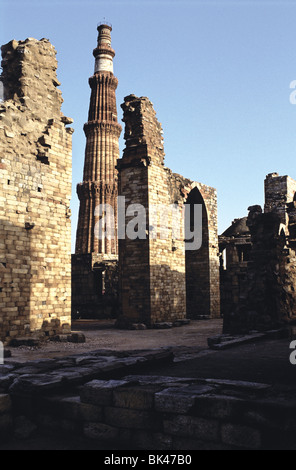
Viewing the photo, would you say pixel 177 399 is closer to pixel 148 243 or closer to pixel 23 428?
pixel 23 428

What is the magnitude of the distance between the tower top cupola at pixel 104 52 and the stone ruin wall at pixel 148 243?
2021cm

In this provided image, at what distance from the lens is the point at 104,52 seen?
32875 mm

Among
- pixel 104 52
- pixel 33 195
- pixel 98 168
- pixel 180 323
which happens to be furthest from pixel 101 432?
pixel 104 52

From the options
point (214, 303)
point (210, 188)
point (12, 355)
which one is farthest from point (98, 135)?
point (12, 355)

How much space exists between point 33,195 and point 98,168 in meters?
21.8

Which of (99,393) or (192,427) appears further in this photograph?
(99,393)

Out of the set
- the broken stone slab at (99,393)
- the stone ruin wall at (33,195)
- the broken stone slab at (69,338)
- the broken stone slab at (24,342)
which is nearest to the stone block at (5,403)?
the broken stone slab at (99,393)

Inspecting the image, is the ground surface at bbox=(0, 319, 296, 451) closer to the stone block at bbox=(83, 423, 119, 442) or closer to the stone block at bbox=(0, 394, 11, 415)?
the stone block at bbox=(83, 423, 119, 442)

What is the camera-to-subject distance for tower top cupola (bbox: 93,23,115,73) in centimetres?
3275

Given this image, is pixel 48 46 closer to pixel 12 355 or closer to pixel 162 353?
pixel 12 355

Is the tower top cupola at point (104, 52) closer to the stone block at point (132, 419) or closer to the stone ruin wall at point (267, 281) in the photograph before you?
the stone ruin wall at point (267, 281)

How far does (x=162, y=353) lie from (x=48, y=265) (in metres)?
5.14

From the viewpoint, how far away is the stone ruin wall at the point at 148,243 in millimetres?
13242

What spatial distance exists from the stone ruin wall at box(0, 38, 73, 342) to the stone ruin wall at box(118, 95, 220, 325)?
10.3 feet
